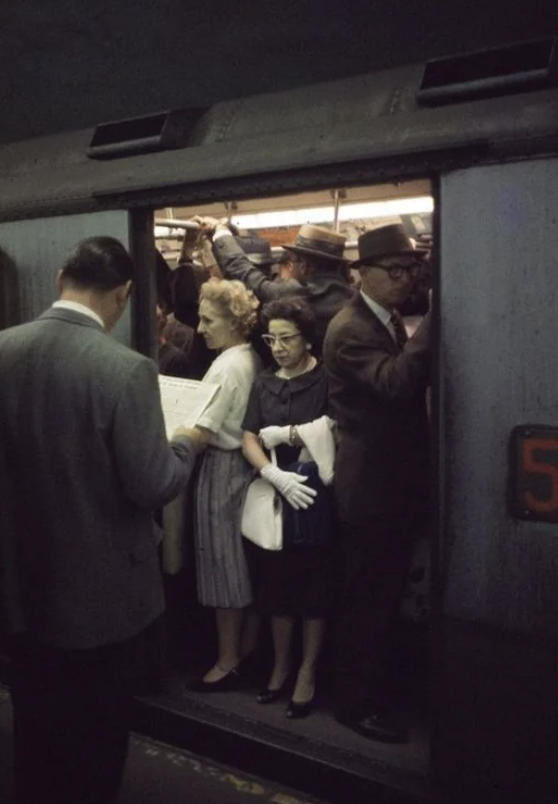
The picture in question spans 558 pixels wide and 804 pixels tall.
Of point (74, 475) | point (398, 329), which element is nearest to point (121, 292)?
point (74, 475)

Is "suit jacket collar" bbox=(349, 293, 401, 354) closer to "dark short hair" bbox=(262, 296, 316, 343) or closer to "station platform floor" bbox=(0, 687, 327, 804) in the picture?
"dark short hair" bbox=(262, 296, 316, 343)

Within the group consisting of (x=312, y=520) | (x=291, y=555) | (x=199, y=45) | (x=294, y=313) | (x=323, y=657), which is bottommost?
(x=323, y=657)

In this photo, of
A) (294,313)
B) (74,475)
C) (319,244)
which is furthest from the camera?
(319,244)

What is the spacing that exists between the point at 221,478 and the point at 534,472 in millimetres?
1611

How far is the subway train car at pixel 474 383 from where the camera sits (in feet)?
7.90

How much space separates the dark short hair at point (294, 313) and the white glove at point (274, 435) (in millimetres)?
431

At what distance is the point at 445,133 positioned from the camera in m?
2.56

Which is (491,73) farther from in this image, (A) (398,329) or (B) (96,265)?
(B) (96,265)

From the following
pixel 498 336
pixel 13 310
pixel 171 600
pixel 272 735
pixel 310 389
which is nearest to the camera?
pixel 498 336

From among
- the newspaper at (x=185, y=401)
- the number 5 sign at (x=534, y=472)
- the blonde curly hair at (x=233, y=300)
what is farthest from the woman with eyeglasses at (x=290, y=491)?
the number 5 sign at (x=534, y=472)

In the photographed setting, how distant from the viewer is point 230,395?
361 cm

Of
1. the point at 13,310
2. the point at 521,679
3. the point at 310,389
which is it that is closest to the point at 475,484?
the point at 521,679

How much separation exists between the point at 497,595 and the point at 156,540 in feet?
3.64

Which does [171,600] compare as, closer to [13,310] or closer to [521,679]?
[13,310]
